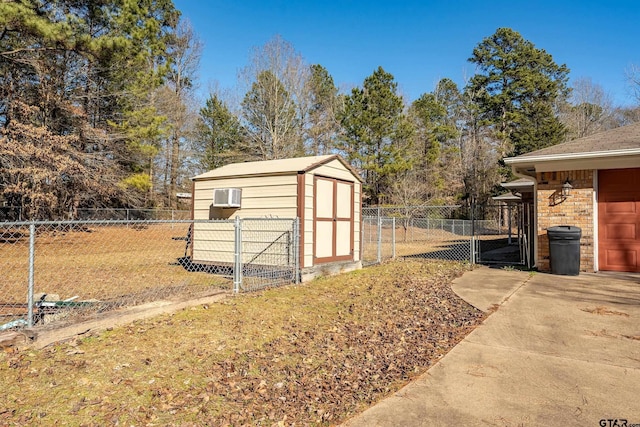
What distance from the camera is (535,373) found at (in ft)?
9.98

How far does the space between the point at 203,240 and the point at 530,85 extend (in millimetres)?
26538

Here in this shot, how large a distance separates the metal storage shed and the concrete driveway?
3401 millimetres

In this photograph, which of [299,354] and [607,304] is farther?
[607,304]

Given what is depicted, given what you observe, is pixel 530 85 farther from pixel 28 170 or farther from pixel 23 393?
pixel 23 393

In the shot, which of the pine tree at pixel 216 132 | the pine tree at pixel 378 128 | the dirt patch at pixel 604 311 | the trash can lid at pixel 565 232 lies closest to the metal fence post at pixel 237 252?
the dirt patch at pixel 604 311

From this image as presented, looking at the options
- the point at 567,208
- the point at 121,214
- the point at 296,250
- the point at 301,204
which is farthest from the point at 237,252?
the point at 121,214

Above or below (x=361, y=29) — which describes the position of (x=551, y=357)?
below

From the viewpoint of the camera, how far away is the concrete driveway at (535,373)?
2.40 metres

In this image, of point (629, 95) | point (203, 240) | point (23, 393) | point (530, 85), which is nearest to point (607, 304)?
point (23, 393)

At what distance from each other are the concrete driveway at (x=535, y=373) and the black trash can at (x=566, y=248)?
84.3 inches

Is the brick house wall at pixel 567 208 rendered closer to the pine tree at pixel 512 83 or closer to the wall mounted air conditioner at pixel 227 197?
the wall mounted air conditioner at pixel 227 197

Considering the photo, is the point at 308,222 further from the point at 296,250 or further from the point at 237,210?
the point at 237,210

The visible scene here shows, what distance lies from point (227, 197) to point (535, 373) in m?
6.36

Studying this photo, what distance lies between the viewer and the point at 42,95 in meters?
14.6
